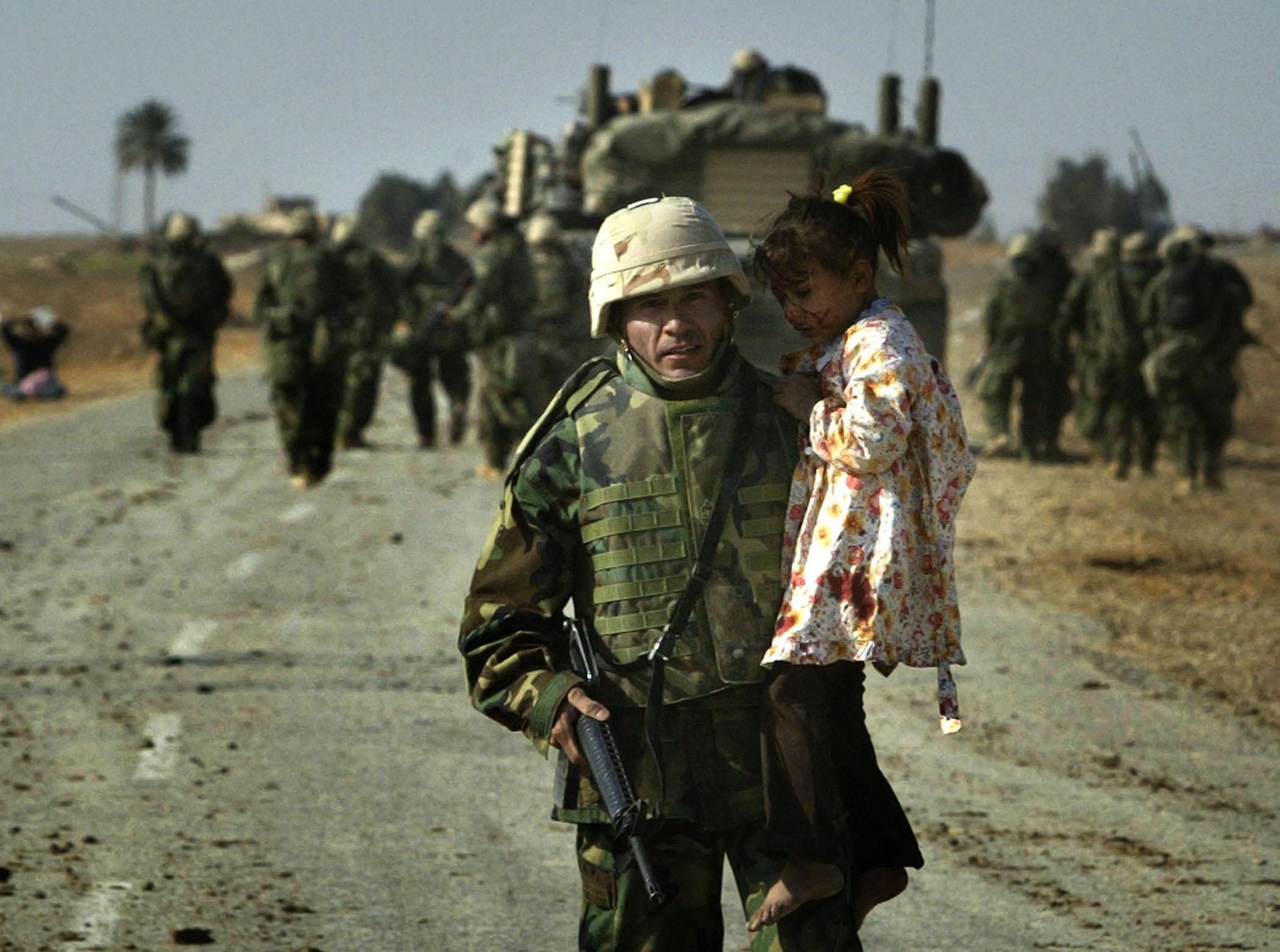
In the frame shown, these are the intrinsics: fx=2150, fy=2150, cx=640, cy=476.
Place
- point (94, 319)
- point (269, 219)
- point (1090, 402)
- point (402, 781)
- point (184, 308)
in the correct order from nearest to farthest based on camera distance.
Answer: point (402, 781)
point (184, 308)
point (1090, 402)
point (94, 319)
point (269, 219)

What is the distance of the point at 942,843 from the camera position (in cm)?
682

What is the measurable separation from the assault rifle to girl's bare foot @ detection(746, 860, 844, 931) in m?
0.19

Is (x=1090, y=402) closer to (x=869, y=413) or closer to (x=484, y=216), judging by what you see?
(x=484, y=216)

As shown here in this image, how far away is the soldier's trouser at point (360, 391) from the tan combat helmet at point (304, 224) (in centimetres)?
289

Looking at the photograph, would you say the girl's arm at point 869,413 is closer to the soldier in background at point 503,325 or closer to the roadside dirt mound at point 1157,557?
the roadside dirt mound at point 1157,557

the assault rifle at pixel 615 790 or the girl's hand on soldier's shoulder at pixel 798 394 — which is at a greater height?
the girl's hand on soldier's shoulder at pixel 798 394

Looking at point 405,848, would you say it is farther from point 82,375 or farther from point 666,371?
point 82,375

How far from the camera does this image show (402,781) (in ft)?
24.8

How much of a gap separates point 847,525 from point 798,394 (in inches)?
10.4

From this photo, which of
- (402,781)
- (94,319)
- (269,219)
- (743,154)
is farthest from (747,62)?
(269,219)

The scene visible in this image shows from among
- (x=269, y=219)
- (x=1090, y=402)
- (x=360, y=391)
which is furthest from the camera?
(x=269, y=219)

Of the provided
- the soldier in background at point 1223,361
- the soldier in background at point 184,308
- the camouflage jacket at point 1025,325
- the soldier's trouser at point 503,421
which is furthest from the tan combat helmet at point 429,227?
the soldier in background at point 1223,361

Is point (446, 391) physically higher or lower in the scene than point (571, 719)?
higher

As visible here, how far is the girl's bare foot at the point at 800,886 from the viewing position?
365cm
